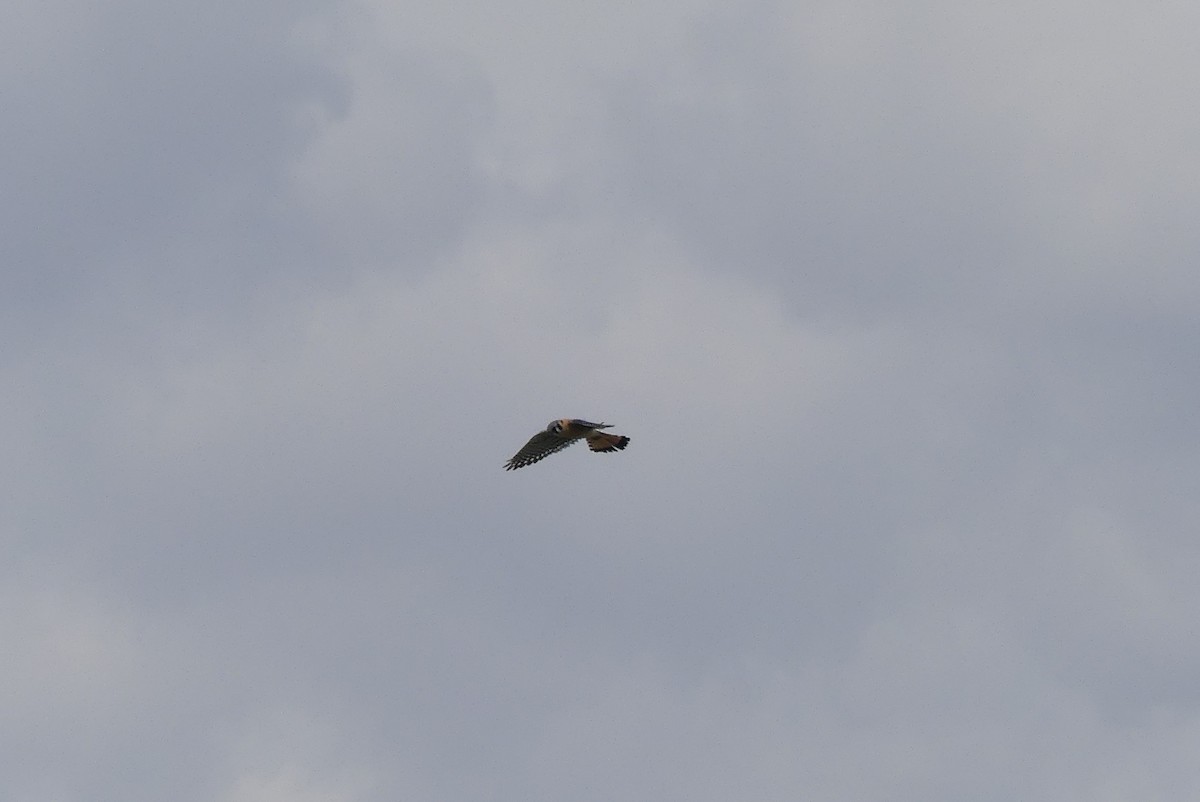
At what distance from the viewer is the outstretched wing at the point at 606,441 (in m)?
104

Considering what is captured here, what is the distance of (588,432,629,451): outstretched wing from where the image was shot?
103812mm

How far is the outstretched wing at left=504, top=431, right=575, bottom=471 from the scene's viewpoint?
104 meters

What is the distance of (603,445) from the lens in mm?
103938

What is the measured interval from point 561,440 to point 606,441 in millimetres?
2110

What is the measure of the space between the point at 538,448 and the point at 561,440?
1.41 meters

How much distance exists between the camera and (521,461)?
105938mm

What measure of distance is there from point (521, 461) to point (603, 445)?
4.42 meters

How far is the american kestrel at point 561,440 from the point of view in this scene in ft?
334

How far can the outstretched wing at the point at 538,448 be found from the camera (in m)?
104

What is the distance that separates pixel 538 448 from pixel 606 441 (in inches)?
133

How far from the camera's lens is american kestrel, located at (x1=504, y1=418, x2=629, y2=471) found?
10188cm

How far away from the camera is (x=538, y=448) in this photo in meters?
105

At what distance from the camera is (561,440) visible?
10419 cm
